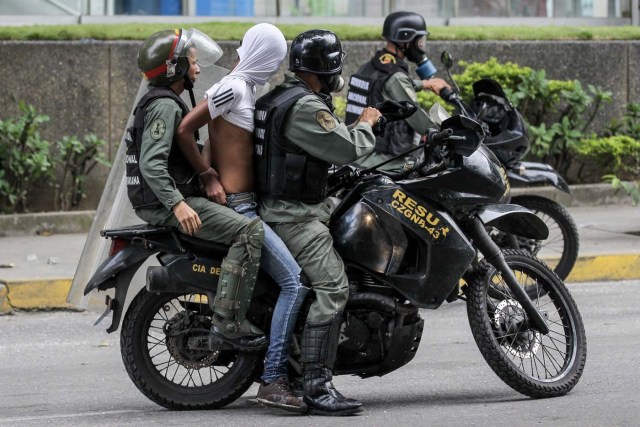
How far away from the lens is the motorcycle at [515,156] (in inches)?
349

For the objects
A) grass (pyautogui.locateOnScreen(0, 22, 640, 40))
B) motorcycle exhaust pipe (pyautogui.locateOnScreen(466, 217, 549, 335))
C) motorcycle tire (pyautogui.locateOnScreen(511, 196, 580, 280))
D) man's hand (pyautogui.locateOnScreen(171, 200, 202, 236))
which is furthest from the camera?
grass (pyautogui.locateOnScreen(0, 22, 640, 40))

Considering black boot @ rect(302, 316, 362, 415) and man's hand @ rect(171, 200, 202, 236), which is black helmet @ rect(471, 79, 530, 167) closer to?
black boot @ rect(302, 316, 362, 415)

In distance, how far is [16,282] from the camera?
9.38m

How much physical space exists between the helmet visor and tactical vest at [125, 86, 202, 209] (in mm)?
182

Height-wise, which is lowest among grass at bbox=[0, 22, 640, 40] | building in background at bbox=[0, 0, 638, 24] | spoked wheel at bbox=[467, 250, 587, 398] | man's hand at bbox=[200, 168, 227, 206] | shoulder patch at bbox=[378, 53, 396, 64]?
spoked wheel at bbox=[467, 250, 587, 398]

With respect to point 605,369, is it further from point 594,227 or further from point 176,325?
point 594,227

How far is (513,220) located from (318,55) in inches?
48.8

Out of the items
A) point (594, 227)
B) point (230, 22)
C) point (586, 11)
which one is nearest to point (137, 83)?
point (230, 22)

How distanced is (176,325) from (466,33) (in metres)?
8.27

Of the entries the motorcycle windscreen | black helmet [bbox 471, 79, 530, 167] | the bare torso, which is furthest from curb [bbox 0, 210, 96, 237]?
the bare torso

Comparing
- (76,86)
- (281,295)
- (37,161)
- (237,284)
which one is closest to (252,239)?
(237,284)

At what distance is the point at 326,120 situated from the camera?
5.74m

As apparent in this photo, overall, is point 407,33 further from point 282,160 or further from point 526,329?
point 282,160

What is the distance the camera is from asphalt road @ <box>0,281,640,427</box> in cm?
585
